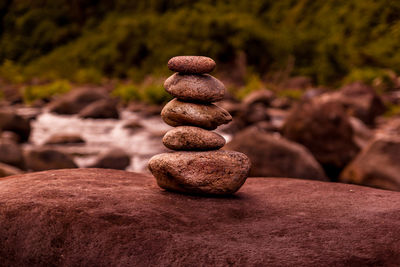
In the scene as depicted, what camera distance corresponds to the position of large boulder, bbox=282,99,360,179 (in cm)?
814

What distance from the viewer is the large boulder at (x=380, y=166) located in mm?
6277

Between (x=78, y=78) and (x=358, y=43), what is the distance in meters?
18.2

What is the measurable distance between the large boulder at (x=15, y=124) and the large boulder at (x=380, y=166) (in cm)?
791

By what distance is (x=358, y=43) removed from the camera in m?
25.5

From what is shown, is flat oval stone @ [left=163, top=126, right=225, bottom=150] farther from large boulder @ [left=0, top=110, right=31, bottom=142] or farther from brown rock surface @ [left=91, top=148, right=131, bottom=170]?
large boulder @ [left=0, top=110, right=31, bottom=142]

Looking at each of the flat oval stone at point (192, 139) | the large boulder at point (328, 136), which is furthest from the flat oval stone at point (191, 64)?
the large boulder at point (328, 136)

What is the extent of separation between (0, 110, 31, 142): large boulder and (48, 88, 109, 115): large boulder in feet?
16.5

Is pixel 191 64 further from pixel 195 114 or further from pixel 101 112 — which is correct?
pixel 101 112

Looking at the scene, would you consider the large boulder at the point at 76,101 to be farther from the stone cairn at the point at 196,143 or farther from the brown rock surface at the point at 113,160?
the stone cairn at the point at 196,143

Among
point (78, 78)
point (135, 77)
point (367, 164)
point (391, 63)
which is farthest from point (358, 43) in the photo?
point (367, 164)

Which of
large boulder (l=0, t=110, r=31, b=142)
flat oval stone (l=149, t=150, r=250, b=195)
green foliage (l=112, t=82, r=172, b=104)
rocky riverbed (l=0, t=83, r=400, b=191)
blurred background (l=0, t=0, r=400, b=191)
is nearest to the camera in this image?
flat oval stone (l=149, t=150, r=250, b=195)

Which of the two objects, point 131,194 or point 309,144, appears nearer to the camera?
point 131,194

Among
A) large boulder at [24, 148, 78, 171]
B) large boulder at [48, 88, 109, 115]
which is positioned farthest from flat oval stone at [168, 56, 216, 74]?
large boulder at [48, 88, 109, 115]

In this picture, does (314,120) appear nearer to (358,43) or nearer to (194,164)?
(194,164)
